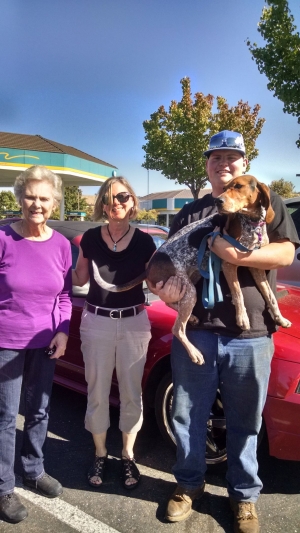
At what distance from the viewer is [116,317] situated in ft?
8.82

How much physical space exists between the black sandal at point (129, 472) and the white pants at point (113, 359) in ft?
0.79

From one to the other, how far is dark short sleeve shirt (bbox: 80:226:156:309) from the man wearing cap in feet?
1.07

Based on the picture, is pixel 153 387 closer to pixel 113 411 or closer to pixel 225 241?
pixel 113 411

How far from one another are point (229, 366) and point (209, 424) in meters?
0.80

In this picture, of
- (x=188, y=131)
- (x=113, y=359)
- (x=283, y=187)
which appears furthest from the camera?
(x=283, y=187)

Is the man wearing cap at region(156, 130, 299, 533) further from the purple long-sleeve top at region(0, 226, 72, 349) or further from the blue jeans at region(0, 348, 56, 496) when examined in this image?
the blue jeans at region(0, 348, 56, 496)

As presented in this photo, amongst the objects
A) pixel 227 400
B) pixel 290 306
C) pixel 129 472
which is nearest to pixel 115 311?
pixel 227 400

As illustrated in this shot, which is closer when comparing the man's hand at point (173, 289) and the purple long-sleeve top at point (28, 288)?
the man's hand at point (173, 289)

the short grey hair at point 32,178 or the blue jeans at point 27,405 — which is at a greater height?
the short grey hair at point 32,178

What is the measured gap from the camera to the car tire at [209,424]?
112 inches

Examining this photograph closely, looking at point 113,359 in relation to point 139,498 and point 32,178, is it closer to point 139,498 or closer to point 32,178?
point 139,498


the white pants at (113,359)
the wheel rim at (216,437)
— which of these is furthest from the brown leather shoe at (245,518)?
the white pants at (113,359)

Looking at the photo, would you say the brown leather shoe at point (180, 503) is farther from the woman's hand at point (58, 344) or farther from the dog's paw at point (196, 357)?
the woman's hand at point (58, 344)

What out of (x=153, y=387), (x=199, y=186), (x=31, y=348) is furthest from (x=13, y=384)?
(x=199, y=186)
